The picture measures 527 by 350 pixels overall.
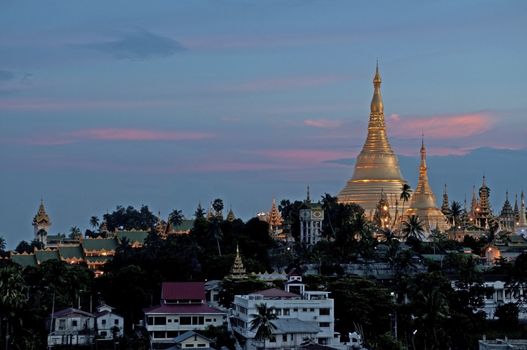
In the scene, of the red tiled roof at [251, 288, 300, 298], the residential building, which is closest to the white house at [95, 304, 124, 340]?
the red tiled roof at [251, 288, 300, 298]

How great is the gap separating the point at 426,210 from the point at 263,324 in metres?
68.6

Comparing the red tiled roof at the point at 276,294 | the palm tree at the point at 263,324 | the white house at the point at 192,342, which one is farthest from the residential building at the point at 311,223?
the palm tree at the point at 263,324

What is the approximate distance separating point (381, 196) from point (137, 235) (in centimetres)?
2880

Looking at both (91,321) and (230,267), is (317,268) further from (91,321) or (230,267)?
(91,321)

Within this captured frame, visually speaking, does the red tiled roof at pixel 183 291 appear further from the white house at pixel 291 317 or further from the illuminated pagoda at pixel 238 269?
the illuminated pagoda at pixel 238 269

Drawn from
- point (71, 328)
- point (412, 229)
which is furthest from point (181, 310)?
point (412, 229)

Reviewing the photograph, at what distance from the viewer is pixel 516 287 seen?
3393 inches

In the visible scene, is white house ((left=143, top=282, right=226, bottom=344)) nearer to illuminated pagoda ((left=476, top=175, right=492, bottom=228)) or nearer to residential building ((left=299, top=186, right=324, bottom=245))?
residential building ((left=299, top=186, right=324, bottom=245))

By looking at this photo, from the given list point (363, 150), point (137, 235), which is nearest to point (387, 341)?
point (137, 235)

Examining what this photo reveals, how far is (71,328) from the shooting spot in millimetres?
78188

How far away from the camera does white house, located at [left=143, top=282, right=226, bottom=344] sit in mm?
76250

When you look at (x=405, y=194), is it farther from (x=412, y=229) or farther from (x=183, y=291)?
(x=183, y=291)

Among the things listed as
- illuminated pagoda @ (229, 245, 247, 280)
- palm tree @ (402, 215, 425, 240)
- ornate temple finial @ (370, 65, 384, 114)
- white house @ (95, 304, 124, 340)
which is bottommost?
white house @ (95, 304, 124, 340)

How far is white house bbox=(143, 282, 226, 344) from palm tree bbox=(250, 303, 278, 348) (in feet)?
21.3
